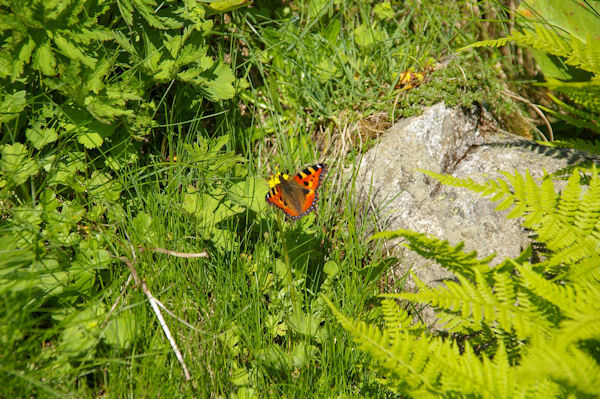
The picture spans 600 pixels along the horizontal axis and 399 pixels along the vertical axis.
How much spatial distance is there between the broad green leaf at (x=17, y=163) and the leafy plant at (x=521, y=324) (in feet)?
6.36

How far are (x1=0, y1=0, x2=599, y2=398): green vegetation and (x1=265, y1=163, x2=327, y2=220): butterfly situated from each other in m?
0.23

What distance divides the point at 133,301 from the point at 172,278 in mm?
251

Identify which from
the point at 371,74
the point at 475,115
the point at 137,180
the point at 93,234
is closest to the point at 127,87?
the point at 137,180

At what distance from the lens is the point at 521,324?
1.93m

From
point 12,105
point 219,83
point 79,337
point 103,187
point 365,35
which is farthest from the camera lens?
point 365,35

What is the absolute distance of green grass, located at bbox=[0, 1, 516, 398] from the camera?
230 centimetres

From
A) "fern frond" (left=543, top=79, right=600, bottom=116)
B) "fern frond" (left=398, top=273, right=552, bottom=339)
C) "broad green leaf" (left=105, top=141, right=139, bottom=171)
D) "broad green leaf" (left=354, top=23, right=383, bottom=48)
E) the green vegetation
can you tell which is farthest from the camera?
"broad green leaf" (left=354, top=23, right=383, bottom=48)

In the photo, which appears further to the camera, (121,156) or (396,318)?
(121,156)

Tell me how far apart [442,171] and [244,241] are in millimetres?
1568

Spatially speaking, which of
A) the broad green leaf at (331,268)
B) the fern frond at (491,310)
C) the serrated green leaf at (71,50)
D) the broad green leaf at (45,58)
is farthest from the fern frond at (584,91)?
the broad green leaf at (45,58)

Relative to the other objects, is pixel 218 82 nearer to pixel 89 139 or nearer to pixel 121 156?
pixel 121 156

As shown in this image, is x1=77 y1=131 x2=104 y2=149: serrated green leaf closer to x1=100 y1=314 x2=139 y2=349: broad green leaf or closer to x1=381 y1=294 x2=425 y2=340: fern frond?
x1=100 y1=314 x2=139 y2=349: broad green leaf

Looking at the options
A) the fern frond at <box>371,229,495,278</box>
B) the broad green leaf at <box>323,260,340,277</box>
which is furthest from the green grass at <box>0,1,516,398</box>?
the fern frond at <box>371,229,495,278</box>

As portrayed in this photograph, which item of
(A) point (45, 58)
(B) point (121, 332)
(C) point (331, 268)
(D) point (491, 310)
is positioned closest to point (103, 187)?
(A) point (45, 58)
